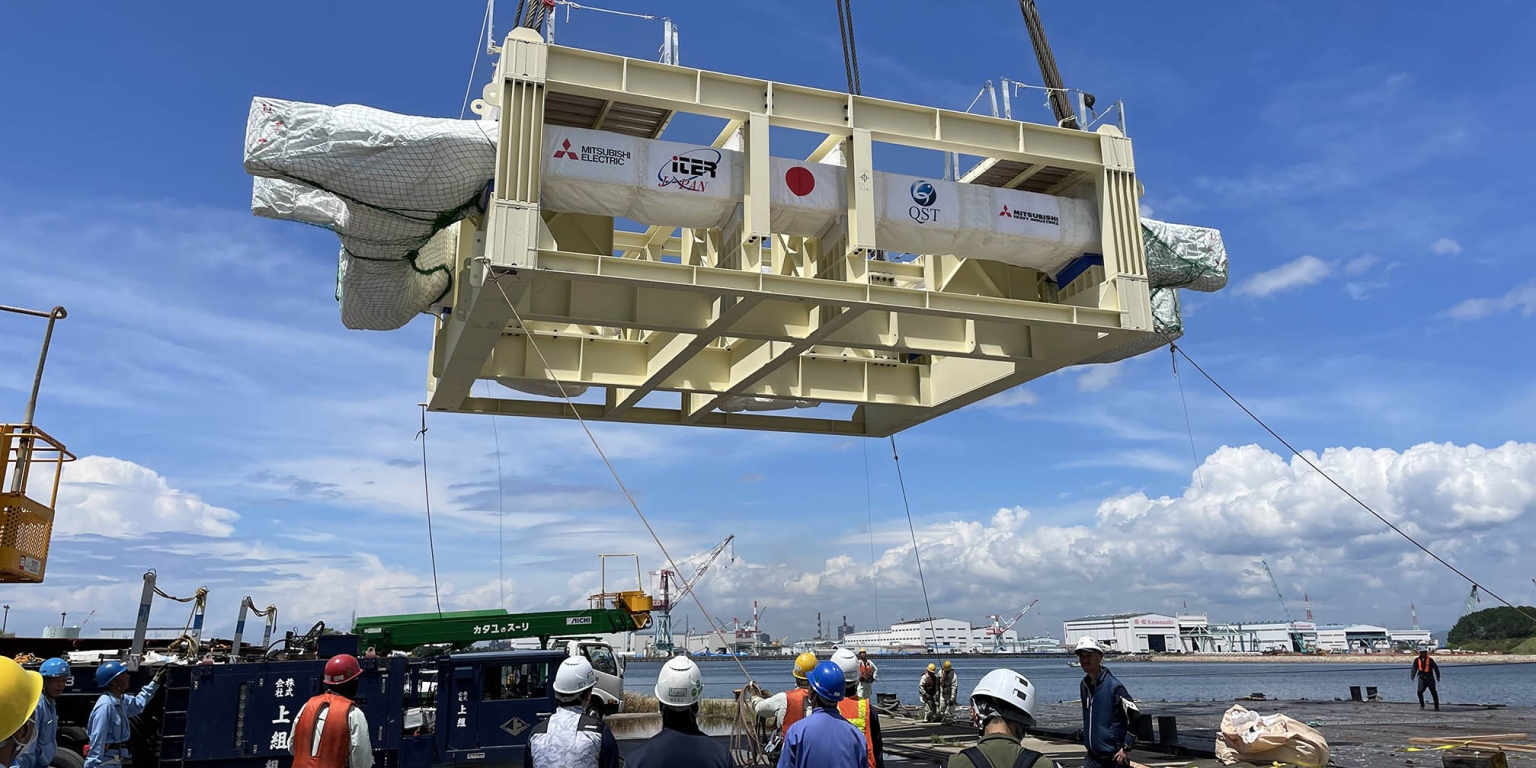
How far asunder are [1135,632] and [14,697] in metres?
200

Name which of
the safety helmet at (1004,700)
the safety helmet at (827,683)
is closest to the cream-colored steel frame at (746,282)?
the safety helmet at (827,683)

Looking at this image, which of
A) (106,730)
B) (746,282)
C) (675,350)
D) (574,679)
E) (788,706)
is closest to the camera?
(574,679)

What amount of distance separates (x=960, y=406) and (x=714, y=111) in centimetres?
881

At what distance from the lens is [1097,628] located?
615ft

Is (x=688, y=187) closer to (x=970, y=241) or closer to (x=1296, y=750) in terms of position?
(x=970, y=241)

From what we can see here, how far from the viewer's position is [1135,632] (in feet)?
604

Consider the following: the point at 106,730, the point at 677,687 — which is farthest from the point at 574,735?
the point at 106,730

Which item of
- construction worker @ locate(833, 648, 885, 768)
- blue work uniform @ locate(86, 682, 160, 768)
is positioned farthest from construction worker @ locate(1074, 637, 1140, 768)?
blue work uniform @ locate(86, 682, 160, 768)

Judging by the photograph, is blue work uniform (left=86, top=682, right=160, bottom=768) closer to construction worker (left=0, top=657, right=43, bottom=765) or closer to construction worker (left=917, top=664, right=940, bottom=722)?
construction worker (left=0, top=657, right=43, bottom=765)

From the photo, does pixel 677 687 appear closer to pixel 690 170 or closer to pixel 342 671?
pixel 342 671

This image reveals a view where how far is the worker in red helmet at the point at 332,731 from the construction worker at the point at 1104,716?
5.53 meters

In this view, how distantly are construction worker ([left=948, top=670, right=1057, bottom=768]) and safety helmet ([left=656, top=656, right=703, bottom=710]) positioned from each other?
4.33 feet

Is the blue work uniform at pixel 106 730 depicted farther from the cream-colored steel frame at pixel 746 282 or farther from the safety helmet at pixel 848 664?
the safety helmet at pixel 848 664

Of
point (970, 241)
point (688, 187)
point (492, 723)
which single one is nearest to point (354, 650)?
point (492, 723)
